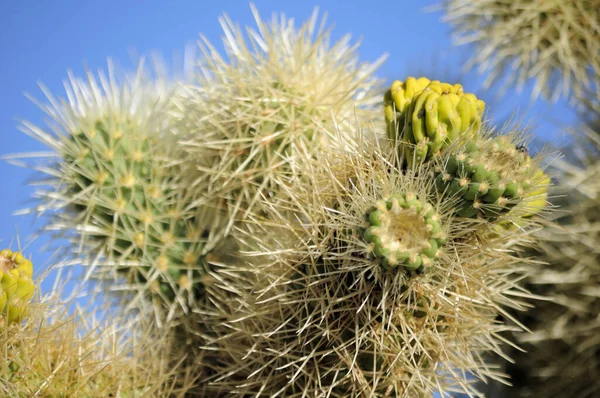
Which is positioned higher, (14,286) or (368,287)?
(14,286)

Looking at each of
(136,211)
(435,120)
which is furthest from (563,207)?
(136,211)

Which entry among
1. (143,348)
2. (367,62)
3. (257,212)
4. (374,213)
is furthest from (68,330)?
(367,62)

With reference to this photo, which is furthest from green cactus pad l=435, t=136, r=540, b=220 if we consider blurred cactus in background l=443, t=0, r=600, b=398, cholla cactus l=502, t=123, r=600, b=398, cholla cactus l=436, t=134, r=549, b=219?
cholla cactus l=502, t=123, r=600, b=398

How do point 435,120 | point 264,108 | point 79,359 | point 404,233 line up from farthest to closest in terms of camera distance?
point 264,108 → point 79,359 → point 435,120 → point 404,233

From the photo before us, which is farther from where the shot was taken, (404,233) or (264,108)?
(264,108)

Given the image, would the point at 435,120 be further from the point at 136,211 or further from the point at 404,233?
the point at 136,211
